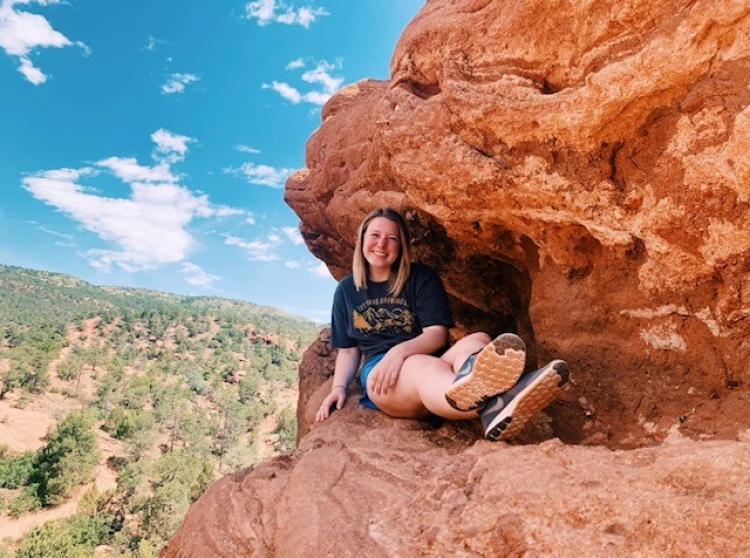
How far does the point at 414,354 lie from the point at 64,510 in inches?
1456

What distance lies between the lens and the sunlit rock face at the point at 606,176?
2.84 m

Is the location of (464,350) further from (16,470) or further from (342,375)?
(16,470)

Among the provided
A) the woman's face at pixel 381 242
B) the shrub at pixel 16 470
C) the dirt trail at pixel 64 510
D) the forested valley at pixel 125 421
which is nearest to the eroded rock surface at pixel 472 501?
the woman's face at pixel 381 242

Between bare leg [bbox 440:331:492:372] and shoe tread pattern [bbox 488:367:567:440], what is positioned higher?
bare leg [bbox 440:331:492:372]

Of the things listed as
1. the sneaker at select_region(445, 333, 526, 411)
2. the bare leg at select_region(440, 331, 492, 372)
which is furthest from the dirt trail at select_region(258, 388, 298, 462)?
the sneaker at select_region(445, 333, 526, 411)

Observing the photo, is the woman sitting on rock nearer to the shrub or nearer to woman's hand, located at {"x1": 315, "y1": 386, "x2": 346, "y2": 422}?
woman's hand, located at {"x1": 315, "y1": 386, "x2": 346, "y2": 422}

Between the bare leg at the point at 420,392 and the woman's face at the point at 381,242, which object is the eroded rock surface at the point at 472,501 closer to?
the bare leg at the point at 420,392

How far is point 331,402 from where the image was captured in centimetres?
421

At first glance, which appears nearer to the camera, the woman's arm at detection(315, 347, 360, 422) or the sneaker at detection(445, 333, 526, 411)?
the sneaker at detection(445, 333, 526, 411)

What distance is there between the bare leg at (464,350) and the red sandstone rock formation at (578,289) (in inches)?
21.1

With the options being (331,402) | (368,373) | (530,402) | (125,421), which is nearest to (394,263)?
(368,373)

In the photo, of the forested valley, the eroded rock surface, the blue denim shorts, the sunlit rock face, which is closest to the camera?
the eroded rock surface

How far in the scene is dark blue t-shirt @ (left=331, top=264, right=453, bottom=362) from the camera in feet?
13.1

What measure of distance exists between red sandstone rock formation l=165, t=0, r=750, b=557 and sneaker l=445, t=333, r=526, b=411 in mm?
279
